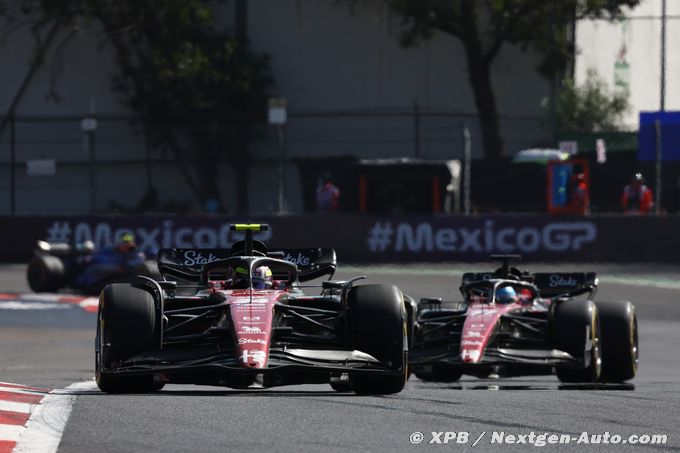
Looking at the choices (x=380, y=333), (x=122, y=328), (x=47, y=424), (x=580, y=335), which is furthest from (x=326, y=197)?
(x=47, y=424)

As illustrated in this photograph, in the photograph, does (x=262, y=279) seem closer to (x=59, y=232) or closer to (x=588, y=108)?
(x=59, y=232)

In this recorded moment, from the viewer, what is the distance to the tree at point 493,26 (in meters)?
37.1

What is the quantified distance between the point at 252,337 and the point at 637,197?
65.9 ft

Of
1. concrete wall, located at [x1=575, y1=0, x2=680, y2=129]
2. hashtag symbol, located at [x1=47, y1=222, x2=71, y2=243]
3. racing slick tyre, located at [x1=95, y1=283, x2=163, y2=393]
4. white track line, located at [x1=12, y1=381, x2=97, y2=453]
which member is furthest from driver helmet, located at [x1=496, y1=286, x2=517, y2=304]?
concrete wall, located at [x1=575, y1=0, x2=680, y2=129]

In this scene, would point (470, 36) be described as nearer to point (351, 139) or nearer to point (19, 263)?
point (351, 139)

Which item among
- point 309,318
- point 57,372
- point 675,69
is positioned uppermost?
point 675,69

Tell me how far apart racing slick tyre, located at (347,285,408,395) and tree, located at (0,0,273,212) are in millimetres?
27727

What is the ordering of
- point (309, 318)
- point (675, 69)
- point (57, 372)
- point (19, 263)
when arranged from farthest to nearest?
point (675, 69), point (19, 263), point (57, 372), point (309, 318)

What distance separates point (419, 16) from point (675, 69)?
9246 millimetres

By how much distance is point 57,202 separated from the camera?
1467 inches

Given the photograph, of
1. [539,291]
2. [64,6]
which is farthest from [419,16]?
[539,291]

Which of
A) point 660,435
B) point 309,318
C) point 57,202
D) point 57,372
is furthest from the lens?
point 57,202

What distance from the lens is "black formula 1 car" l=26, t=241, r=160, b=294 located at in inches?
854

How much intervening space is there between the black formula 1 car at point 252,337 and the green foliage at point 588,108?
2830cm
